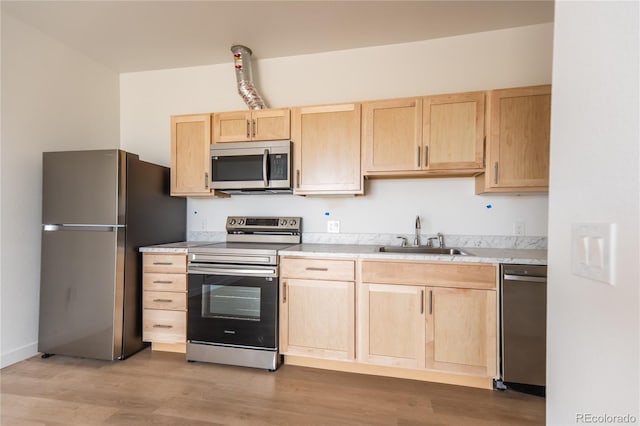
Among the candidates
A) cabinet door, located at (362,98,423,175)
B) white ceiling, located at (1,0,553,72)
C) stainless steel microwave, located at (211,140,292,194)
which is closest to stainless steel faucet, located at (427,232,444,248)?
cabinet door, located at (362,98,423,175)

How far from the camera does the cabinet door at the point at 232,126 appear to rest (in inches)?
109

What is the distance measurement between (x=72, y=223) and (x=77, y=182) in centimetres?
33

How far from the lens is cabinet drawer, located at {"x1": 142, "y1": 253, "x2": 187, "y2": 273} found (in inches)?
→ 104

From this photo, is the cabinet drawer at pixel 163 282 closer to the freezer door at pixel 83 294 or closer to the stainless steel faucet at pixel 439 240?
the freezer door at pixel 83 294

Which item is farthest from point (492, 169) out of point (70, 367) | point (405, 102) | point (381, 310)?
point (70, 367)

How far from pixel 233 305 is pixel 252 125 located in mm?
1548

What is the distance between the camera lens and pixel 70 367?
7.97 feet

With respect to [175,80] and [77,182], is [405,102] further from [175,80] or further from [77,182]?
[77,182]

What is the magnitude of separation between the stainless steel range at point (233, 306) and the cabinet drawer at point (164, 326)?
152 mm

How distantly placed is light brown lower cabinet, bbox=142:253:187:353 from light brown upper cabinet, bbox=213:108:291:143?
3.74 feet

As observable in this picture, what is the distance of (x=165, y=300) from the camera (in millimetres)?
2645

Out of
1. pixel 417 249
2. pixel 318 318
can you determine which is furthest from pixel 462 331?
pixel 318 318

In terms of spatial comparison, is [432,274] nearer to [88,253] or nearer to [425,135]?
[425,135]

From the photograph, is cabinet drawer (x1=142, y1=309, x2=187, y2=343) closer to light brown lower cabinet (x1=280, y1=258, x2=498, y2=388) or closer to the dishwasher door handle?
light brown lower cabinet (x1=280, y1=258, x2=498, y2=388)
